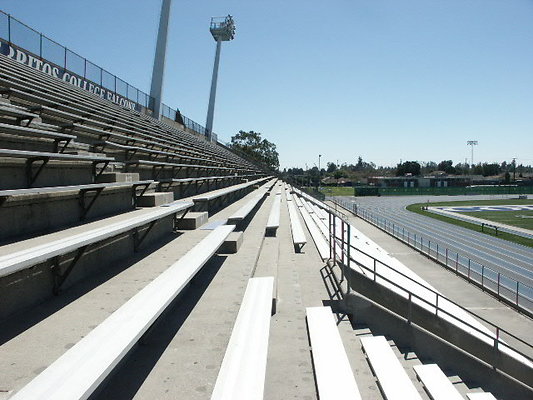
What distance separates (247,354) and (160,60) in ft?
61.3

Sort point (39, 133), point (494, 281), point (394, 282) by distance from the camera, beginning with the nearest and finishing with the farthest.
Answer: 1. point (39, 133)
2. point (394, 282)
3. point (494, 281)

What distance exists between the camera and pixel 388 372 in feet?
9.26

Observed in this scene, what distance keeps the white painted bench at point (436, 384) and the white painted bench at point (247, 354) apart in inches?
57.9

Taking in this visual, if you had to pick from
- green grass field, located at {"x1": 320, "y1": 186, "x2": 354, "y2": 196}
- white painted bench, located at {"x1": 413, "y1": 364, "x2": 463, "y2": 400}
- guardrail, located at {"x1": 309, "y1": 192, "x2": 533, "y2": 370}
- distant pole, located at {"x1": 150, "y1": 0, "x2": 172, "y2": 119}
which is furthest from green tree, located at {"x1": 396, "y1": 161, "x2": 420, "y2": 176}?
white painted bench, located at {"x1": 413, "y1": 364, "x2": 463, "y2": 400}

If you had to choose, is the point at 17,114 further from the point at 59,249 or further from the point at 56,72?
the point at 56,72

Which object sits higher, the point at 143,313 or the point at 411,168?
the point at 411,168

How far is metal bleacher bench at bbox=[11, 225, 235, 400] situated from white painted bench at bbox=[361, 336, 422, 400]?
3.62 feet

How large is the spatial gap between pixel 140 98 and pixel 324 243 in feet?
44.5

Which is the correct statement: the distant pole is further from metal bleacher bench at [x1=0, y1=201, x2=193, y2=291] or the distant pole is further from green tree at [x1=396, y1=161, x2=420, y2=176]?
green tree at [x1=396, y1=161, x2=420, y2=176]

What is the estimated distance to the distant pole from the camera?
17.9 metres

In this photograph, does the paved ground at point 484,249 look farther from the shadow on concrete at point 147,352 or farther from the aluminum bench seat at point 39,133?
the aluminum bench seat at point 39,133

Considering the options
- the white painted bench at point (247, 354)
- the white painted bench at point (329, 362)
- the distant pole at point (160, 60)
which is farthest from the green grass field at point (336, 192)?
the white painted bench at point (247, 354)

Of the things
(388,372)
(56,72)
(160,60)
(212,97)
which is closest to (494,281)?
(388,372)

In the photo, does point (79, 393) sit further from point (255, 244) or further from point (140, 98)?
point (140, 98)
